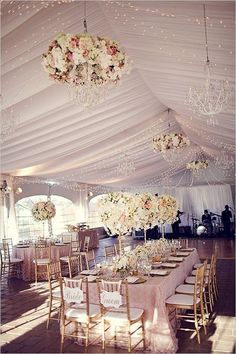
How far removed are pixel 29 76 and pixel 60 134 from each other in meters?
2.72

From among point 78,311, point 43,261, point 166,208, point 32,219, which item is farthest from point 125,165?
point 78,311

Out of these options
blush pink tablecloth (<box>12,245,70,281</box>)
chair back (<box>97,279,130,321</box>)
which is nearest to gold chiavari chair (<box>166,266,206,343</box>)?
chair back (<box>97,279,130,321</box>)

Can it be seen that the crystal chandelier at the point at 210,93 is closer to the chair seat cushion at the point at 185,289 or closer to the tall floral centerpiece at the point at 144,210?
the tall floral centerpiece at the point at 144,210

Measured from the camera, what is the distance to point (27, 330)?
512 cm

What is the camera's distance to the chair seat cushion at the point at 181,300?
14.9ft

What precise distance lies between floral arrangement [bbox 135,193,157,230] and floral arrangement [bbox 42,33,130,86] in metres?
2.43

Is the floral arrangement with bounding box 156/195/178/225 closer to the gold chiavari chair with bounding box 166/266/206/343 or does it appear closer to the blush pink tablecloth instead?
the gold chiavari chair with bounding box 166/266/206/343

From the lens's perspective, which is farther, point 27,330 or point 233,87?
point 27,330

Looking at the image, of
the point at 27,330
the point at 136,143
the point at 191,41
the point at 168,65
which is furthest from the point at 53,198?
the point at 191,41

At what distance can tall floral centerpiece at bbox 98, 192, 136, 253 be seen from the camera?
4.89 meters

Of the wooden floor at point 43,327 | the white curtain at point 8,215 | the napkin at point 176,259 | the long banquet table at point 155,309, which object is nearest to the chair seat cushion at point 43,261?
the wooden floor at point 43,327

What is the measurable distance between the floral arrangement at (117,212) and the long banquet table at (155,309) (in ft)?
2.70

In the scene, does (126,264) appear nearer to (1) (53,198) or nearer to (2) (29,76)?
(2) (29,76)

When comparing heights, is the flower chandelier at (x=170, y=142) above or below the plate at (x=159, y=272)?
above
